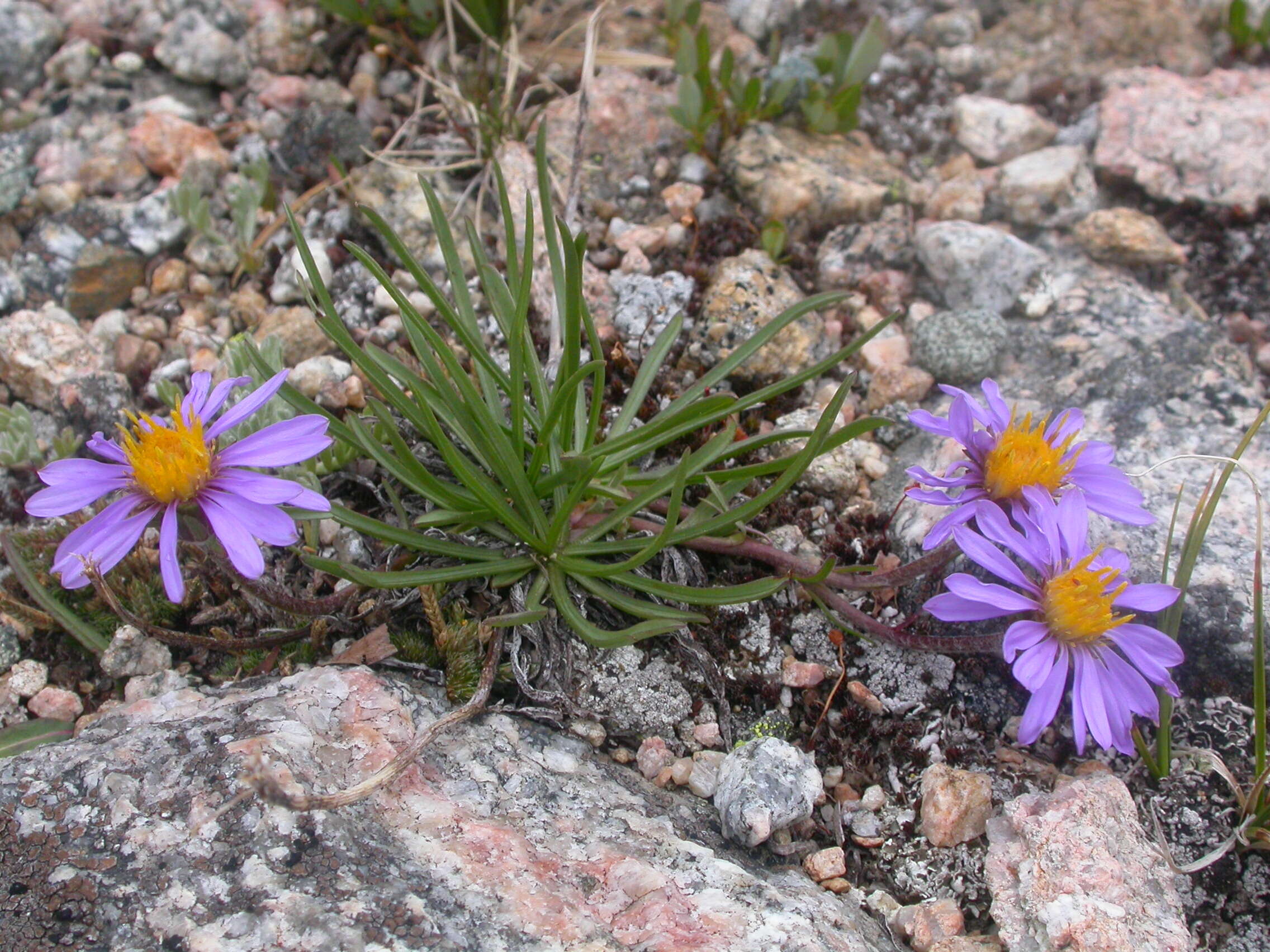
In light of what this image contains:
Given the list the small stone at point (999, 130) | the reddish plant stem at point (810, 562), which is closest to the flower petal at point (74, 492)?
the reddish plant stem at point (810, 562)

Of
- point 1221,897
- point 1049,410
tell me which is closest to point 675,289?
point 1049,410

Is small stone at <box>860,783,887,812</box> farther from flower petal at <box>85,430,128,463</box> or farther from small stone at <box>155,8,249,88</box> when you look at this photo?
small stone at <box>155,8,249,88</box>

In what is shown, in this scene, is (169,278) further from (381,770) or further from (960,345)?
(960,345)

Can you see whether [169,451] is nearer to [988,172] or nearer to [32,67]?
[32,67]

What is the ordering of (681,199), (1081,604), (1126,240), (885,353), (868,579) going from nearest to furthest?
(1081,604), (868,579), (885,353), (1126,240), (681,199)

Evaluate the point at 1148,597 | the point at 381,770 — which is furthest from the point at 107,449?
the point at 1148,597
